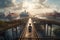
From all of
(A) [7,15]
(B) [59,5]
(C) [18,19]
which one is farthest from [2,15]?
(B) [59,5]

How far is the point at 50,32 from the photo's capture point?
8.57m

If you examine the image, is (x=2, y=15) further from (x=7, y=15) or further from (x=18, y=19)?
(x=18, y=19)

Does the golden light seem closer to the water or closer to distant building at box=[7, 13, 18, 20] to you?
distant building at box=[7, 13, 18, 20]

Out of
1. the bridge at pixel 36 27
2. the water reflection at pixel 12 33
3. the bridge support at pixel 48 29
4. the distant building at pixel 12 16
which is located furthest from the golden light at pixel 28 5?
the bridge support at pixel 48 29

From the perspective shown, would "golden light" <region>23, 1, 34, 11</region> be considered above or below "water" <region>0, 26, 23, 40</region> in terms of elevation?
above

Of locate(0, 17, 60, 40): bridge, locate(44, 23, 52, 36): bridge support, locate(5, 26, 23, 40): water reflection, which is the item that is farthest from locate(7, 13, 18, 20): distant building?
locate(44, 23, 52, 36): bridge support

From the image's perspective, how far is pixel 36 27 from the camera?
340 inches

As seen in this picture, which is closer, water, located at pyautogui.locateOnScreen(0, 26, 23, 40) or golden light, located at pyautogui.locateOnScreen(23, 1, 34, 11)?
water, located at pyautogui.locateOnScreen(0, 26, 23, 40)

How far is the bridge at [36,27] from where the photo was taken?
8531mm

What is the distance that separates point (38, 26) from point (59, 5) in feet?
4.59

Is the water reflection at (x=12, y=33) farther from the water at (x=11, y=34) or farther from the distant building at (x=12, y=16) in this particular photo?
the distant building at (x=12, y=16)

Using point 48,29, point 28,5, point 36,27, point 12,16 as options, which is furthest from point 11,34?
point 48,29

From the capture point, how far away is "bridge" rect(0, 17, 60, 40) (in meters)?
8.53

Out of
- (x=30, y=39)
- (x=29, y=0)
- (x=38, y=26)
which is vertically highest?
(x=29, y=0)
